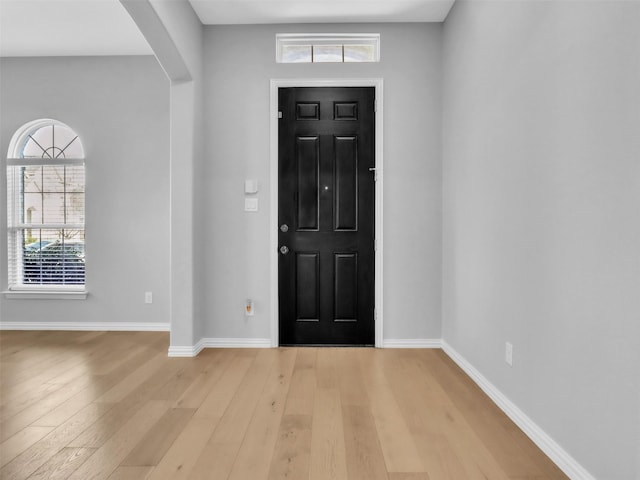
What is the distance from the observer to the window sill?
4.37m

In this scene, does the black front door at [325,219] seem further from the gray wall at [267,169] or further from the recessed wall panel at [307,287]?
the gray wall at [267,169]

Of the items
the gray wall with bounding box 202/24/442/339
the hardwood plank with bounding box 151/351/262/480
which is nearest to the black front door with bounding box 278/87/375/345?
the gray wall with bounding box 202/24/442/339

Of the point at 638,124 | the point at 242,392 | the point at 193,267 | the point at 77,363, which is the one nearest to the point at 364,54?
the point at 193,267

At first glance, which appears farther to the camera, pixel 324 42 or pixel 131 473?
pixel 324 42

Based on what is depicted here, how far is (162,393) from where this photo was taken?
8.76ft

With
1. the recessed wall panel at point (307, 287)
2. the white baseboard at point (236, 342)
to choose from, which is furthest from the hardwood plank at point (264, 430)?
the recessed wall panel at point (307, 287)

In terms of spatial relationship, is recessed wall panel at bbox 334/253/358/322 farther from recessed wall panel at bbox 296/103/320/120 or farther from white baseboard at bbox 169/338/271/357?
recessed wall panel at bbox 296/103/320/120

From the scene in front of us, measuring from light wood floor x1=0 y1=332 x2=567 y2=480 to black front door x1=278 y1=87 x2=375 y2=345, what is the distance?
0.32 metres

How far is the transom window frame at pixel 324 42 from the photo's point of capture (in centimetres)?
372

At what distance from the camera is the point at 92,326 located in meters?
4.38

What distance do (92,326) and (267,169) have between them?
2.61m

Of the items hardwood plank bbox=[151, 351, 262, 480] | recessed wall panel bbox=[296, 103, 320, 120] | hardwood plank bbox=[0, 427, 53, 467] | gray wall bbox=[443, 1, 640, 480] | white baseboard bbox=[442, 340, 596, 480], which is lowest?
hardwood plank bbox=[0, 427, 53, 467]

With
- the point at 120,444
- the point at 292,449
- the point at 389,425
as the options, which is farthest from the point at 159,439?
the point at 389,425

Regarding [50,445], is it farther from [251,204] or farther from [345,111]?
[345,111]
